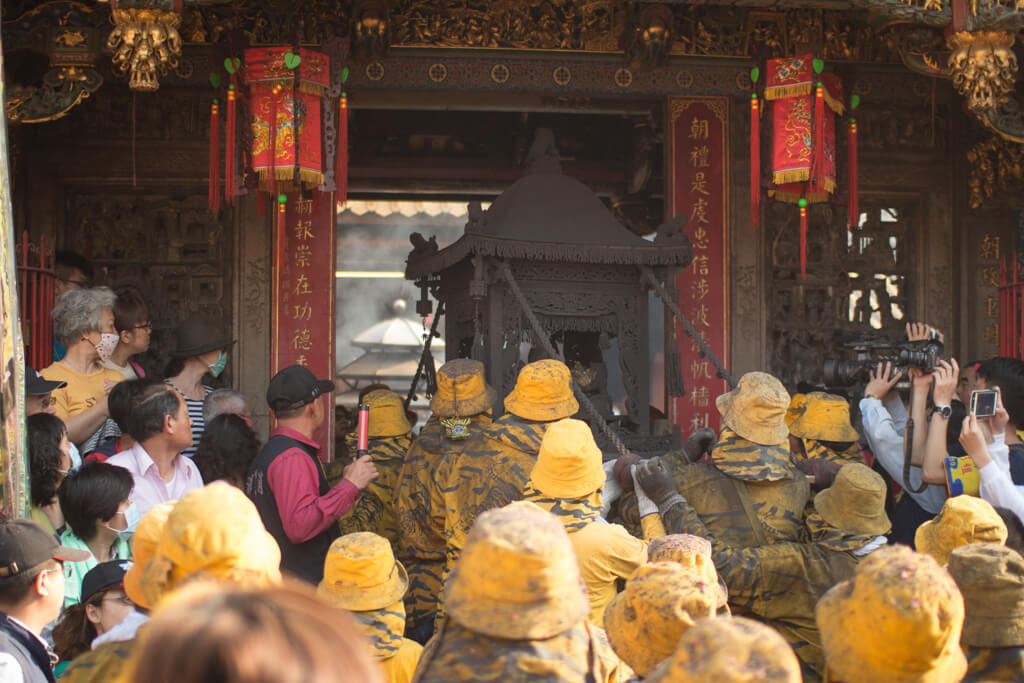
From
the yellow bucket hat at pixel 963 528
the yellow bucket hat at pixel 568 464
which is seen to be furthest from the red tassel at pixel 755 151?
the yellow bucket hat at pixel 963 528

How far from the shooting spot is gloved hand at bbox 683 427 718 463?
3.64 meters

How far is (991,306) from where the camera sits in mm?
6570

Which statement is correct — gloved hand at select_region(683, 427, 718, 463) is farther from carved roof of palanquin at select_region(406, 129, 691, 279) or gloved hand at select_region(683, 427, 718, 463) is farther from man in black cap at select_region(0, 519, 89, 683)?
man in black cap at select_region(0, 519, 89, 683)

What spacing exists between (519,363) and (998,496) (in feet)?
8.05

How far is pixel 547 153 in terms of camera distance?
A: 5777 mm

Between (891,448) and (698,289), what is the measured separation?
92.3 inches

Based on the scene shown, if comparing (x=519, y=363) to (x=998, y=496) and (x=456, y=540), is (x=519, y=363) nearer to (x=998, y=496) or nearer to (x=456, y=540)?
(x=456, y=540)

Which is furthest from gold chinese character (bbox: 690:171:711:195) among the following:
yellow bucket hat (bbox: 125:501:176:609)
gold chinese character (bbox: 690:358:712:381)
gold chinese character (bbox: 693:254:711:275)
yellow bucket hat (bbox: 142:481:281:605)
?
yellow bucket hat (bbox: 142:481:281:605)

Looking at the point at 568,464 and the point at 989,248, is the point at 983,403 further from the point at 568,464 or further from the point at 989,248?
the point at 989,248

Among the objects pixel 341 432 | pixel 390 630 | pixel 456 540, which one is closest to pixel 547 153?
pixel 341 432

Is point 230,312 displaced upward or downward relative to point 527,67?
downward

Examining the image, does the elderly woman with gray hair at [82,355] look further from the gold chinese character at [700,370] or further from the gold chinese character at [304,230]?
the gold chinese character at [700,370]

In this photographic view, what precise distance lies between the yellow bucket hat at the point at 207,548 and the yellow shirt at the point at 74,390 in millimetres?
2705

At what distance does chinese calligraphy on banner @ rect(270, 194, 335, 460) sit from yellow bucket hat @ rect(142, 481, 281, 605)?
4.47 meters
